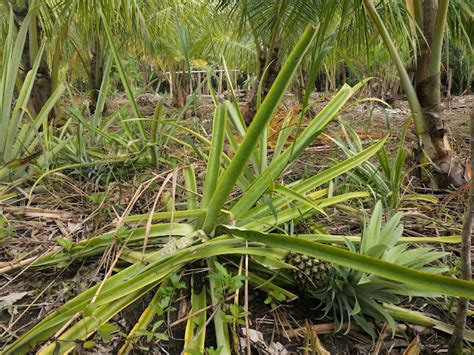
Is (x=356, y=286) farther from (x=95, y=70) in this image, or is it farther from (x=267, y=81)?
(x=95, y=70)

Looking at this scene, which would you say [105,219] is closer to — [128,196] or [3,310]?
[128,196]

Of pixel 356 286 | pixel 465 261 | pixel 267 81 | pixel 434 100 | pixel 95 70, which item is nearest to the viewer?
pixel 465 261

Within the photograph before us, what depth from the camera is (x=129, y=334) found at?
31.4 inches

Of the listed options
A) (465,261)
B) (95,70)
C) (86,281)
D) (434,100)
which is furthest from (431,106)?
(95,70)

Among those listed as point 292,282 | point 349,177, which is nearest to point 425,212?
point 349,177

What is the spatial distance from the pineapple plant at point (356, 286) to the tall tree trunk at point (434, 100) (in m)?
0.85

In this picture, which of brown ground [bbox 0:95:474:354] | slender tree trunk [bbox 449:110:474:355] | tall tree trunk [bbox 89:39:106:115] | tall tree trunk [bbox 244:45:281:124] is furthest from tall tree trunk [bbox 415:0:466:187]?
tall tree trunk [bbox 89:39:106:115]

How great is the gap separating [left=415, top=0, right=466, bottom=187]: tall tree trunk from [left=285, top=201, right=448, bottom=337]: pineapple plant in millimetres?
849

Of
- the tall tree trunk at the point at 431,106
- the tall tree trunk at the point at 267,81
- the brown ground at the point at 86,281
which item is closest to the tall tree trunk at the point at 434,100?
the tall tree trunk at the point at 431,106

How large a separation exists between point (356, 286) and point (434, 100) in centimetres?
114

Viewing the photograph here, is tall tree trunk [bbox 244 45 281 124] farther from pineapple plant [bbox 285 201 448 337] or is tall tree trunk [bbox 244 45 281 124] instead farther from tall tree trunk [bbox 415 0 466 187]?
pineapple plant [bbox 285 201 448 337]

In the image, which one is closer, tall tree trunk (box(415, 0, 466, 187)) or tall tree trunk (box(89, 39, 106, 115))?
tall tree trunk (box(415, 0, 466, 187))

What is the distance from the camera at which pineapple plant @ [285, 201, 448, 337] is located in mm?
840

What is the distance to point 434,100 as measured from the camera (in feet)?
5.47
